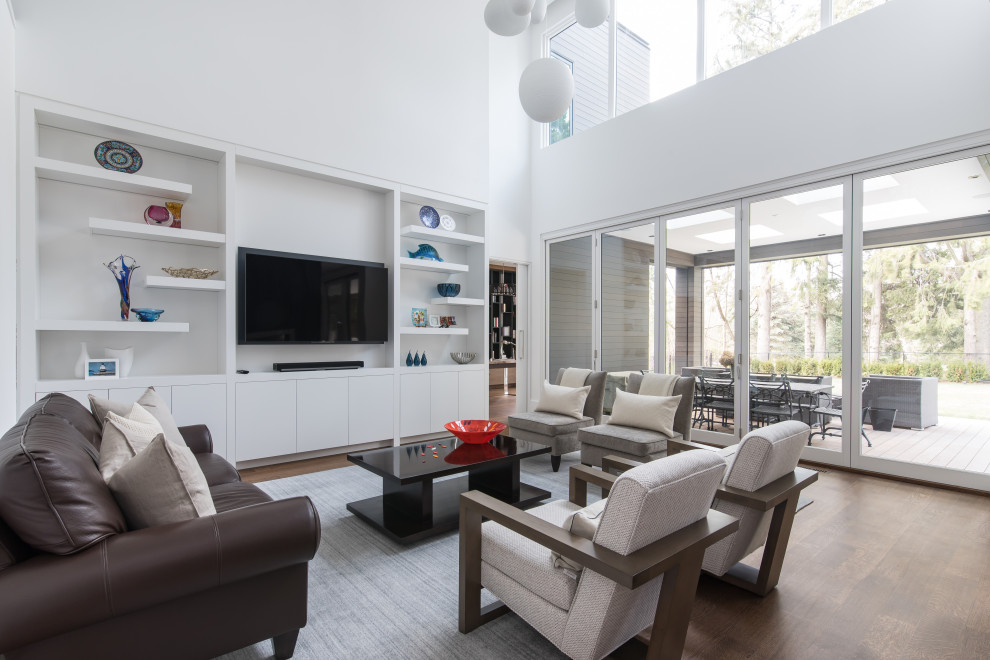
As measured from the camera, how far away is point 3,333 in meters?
2.95

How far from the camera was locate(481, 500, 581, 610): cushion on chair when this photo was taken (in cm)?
159

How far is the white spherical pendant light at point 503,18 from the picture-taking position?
266cm

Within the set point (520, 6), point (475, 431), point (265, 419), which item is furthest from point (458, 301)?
point (520, 6)

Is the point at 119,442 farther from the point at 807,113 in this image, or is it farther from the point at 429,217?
the point at 807,113

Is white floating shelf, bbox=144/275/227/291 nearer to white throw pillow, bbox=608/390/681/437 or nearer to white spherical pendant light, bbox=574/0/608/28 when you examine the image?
white spherical pendant light, bbox=574/0/608/28

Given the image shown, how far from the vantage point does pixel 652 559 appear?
138 centimetres

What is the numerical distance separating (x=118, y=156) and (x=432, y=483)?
3.54m

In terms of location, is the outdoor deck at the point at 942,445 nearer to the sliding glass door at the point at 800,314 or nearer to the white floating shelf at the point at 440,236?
the sliding glass door at the point at 800,314

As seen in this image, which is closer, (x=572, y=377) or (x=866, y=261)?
(x=866, y=261)

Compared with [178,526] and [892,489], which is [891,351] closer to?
[892,489]

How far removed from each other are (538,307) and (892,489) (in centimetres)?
439

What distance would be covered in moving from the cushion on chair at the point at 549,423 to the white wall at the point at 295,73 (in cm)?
279

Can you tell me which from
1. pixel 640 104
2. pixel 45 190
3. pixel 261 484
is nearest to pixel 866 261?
pixel 640 104

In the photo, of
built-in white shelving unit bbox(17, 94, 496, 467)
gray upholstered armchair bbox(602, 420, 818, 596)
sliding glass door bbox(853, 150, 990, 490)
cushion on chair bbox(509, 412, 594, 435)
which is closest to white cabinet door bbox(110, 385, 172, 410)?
built-in white shelving unit bbox(17, 94, 496, 467)
